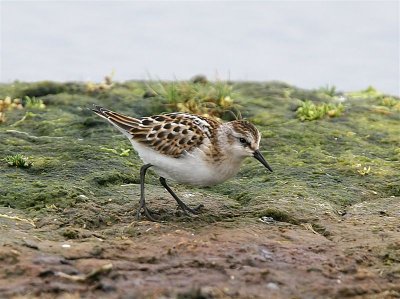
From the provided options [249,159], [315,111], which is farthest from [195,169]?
[315,111]

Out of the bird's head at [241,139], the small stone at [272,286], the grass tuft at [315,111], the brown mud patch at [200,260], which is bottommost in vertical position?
the small stone at [272,286]

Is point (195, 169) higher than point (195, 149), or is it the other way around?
point (195, 149)

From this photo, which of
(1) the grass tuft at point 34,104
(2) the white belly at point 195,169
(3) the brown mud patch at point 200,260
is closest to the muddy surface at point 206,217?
(3) the brown mud patch at point 200,260

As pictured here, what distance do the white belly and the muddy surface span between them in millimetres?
296

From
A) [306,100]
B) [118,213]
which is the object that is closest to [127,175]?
[118,213]

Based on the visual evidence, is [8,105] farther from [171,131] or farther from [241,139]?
[241,139]

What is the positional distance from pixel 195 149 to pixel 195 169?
184 millimetres

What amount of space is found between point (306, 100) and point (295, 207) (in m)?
4.33

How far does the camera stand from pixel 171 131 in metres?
7.70

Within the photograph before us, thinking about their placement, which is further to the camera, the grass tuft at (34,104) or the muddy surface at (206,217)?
the grass tuft at (34,104)

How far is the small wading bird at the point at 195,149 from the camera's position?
751 cm

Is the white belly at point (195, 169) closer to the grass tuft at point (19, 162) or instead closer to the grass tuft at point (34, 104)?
the grass tuft at point (19, 162)

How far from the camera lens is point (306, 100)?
38.5 ft

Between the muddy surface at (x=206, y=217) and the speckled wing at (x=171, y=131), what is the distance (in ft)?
1.79
